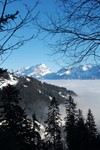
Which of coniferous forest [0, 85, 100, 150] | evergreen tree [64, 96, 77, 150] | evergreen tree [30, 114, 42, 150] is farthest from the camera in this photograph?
evergreen tree [64, 96, 77, 150]

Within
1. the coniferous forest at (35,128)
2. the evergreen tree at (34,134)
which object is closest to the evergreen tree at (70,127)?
the coniferous forest at (35,128)

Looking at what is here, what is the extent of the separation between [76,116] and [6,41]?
57.3 metres

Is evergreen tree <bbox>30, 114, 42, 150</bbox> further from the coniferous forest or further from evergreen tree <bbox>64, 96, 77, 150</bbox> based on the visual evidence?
evergreen tree <bbox>64, 96, 77, 150</bbox>

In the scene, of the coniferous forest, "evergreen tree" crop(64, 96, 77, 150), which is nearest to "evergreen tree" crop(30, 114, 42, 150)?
the coniferous forest

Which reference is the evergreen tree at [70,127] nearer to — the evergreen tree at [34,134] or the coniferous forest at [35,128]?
the coniferous forest at [35,128]

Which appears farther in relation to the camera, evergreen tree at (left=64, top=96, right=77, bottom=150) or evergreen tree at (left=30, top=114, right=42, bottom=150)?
evergreen tree at (left=64, top=96, right=77, bottom=150)

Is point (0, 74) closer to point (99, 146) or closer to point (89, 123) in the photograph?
point (99, 146)

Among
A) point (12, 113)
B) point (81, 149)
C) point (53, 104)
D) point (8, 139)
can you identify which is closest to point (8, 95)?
point (12, 113)

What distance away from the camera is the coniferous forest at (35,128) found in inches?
870

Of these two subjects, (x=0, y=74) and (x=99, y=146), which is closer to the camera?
(x=0, y=74)

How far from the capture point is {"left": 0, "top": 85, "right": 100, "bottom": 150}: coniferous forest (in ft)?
72.5

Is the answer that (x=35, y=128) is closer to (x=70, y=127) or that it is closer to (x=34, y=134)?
(x=34, y=134)

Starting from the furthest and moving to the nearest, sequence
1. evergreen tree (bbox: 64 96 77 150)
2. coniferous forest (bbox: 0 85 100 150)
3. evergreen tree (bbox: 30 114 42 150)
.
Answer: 1. evergreen tree (bbox: 64 96 77 150)
2. evergreen tree (bbox: 30 114 42 150)
3. coniferous forest (bbox: 0 85 100 150)

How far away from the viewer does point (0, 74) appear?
648 cm
